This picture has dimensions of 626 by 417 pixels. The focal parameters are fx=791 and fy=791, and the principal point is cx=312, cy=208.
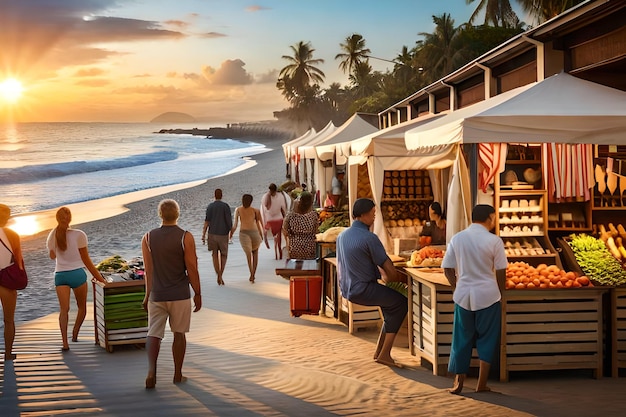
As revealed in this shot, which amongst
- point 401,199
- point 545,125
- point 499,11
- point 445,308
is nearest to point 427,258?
point 445,308

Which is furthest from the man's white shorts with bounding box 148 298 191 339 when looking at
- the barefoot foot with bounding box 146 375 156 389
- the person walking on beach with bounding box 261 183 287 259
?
the person walking on beach with bounding box 261 183 287 259

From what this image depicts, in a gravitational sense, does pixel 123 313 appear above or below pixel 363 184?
below

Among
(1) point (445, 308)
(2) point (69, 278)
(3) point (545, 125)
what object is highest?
(3) point (545, 125)

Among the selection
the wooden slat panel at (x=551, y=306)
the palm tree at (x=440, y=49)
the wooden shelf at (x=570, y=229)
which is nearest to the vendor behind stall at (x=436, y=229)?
the wooden shelf at (x=570, y=229)

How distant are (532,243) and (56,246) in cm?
578

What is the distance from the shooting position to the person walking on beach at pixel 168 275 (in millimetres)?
6926

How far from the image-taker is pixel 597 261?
8188mm

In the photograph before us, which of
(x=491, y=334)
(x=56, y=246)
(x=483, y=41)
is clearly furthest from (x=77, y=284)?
(x=483, y=41)

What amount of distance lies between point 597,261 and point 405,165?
15.7 feet

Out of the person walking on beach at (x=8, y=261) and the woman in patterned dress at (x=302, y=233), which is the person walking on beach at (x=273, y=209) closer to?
the woman in patterned dress at (x=302, y=233)

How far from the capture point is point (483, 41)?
55.6 meters

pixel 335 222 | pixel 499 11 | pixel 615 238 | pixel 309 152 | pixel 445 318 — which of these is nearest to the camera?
pixel 445 318

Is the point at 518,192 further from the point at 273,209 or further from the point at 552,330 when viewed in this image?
the point at 273,209

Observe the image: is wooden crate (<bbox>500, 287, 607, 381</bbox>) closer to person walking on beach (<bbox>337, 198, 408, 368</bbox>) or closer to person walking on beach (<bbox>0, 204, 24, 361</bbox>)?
person walking on beach (<bbox>337, 198, 408, 368</bbox>)
